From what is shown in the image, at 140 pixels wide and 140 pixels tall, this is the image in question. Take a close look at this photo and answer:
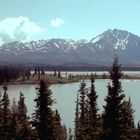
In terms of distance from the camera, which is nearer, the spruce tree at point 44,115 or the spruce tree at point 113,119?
the spruce tree at point 113,119

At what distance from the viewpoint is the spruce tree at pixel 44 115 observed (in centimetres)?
4597

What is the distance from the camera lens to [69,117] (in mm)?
123500

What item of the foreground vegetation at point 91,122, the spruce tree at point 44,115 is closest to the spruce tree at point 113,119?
the foreground vegetation at point 91,122

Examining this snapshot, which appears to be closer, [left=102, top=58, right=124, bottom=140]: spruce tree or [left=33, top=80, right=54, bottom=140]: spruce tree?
[left=102, top=58, right=124, bottom=140]: spruce tree

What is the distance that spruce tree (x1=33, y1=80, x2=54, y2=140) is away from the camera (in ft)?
151

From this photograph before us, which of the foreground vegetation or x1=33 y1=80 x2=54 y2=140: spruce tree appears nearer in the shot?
the foreground vegetation

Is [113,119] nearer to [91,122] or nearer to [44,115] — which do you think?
[44,115]

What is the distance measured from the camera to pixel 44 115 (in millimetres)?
46000

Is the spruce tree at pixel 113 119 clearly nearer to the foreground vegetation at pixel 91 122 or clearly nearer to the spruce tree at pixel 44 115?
the foreground vegetation at pixel 91 122

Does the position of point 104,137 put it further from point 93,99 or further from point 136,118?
point 136,118

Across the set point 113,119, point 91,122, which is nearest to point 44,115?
point 113,119

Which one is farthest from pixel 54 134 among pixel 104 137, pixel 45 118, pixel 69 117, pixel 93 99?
pixel 69 117

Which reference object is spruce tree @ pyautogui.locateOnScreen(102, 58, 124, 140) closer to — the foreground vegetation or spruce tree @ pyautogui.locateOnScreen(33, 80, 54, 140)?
the foreground vegetation

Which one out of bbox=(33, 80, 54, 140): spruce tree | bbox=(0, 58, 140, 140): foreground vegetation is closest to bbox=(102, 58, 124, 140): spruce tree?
bbox=(0, 58, 140, 140): foreground vegetation
